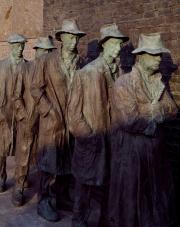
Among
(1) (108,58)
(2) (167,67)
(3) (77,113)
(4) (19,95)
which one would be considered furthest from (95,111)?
(4) (19,95)

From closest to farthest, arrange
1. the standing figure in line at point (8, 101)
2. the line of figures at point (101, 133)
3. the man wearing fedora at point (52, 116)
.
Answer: the line of figures at point (101, 133) → the man wearing fedora at point (52, 116) → the standing figure in line at point (8, 101)

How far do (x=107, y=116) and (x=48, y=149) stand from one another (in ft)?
3.41

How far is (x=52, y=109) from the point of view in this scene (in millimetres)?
5766

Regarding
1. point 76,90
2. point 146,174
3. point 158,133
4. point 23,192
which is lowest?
point 23,192

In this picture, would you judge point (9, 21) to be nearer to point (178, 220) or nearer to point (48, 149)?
point (48, 149)

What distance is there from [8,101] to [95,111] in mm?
2253

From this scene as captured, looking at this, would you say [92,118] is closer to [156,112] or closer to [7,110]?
[156,112]

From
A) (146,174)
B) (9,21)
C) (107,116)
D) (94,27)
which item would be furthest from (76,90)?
(9,21)

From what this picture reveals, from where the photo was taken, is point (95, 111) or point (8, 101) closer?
point (95, 111)

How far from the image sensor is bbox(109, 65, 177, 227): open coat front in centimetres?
443

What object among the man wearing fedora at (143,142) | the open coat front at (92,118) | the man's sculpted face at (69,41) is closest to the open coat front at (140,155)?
the man wearing fedora at (143,142)

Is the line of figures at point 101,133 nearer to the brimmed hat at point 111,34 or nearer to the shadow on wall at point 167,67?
the brimmed hat at point 111,34

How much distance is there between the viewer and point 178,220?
4938mm

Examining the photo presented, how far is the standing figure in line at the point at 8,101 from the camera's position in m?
6.84
